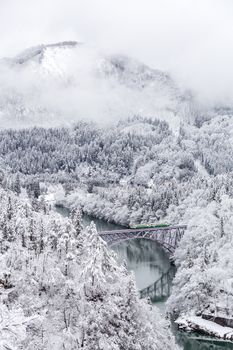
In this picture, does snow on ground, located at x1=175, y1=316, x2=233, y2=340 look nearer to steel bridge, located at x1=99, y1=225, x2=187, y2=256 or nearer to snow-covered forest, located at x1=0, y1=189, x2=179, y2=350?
snow-covered forest, located at x1=0, y1=189, x2=179, y2=350

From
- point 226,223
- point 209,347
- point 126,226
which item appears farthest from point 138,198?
point 209,347

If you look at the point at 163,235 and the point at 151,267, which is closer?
the point at 151,267

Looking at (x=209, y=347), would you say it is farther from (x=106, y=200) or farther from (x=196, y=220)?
(x=106, y=200)

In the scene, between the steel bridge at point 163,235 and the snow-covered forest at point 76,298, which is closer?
the snow-covered forest at point 76,298

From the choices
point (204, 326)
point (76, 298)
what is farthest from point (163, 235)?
point (76, 298)

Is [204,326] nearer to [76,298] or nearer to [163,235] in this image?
[76,298]

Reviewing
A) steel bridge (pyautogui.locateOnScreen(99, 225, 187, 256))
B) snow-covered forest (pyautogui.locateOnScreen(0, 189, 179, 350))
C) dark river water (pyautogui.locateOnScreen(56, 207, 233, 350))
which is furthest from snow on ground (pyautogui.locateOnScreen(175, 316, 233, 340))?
steel bridge (pyautogui.locateOnScreen(99, 225, 187, 256))

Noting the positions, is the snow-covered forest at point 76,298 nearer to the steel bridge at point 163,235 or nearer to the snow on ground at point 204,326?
the snow on ground at point 204,326

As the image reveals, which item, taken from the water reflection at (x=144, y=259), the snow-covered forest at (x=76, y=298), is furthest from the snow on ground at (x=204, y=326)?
the snow-covered forest at (x=76, y=298)
